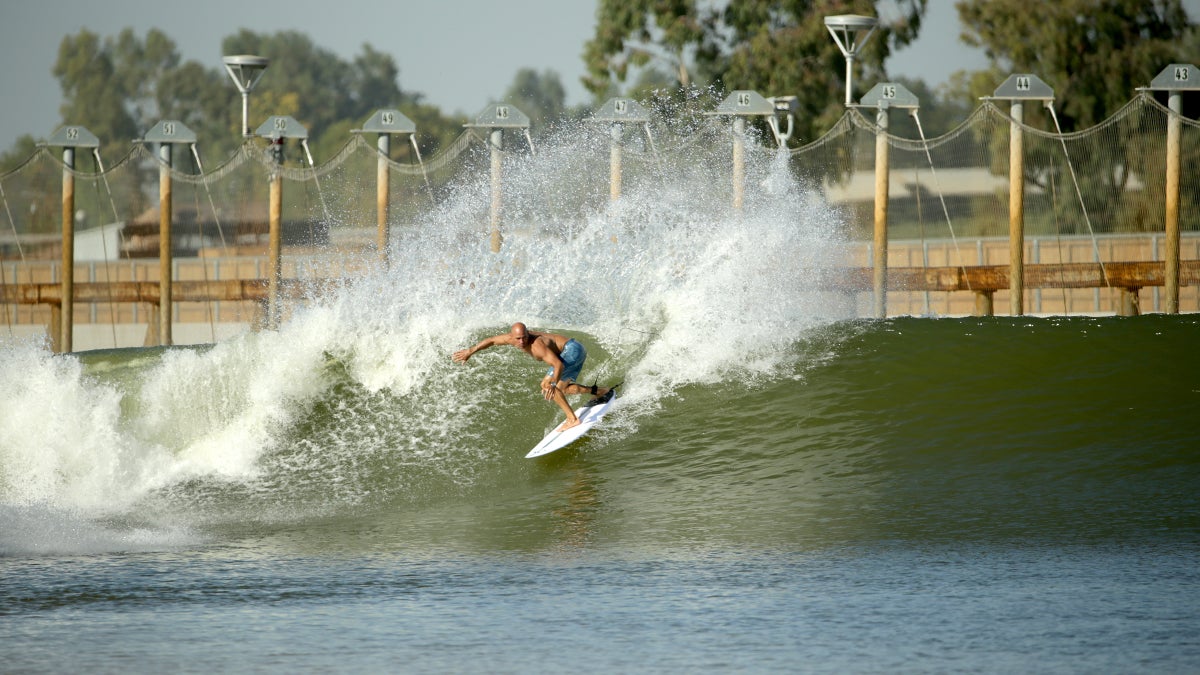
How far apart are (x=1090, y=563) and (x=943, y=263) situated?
1761 centimetres

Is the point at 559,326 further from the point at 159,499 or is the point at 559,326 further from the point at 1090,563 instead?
the point at 1090,563

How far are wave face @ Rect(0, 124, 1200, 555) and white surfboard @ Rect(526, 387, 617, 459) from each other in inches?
5.1

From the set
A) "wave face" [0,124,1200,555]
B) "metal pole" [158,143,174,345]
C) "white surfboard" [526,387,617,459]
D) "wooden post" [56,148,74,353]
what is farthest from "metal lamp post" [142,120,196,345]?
"white surfboard" [526,387,617,459]

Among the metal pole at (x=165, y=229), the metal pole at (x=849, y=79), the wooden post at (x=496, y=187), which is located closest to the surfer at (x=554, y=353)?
the wooden post at (x=496, y=187)

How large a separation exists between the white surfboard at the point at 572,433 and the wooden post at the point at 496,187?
543cm

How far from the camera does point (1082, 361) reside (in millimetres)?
16141

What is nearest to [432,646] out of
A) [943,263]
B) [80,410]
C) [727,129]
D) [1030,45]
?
[80,410]

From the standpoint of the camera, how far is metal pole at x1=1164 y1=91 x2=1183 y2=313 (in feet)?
61.9

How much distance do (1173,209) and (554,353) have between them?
9216 millimetres

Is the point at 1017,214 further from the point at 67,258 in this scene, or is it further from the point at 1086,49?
the point at 1086,49

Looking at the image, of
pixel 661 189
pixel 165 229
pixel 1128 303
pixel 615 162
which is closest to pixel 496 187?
pixel 615 162

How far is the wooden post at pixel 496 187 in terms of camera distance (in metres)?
19.9

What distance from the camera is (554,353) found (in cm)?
1430

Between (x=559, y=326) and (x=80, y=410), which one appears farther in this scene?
(x=559, y=326)
